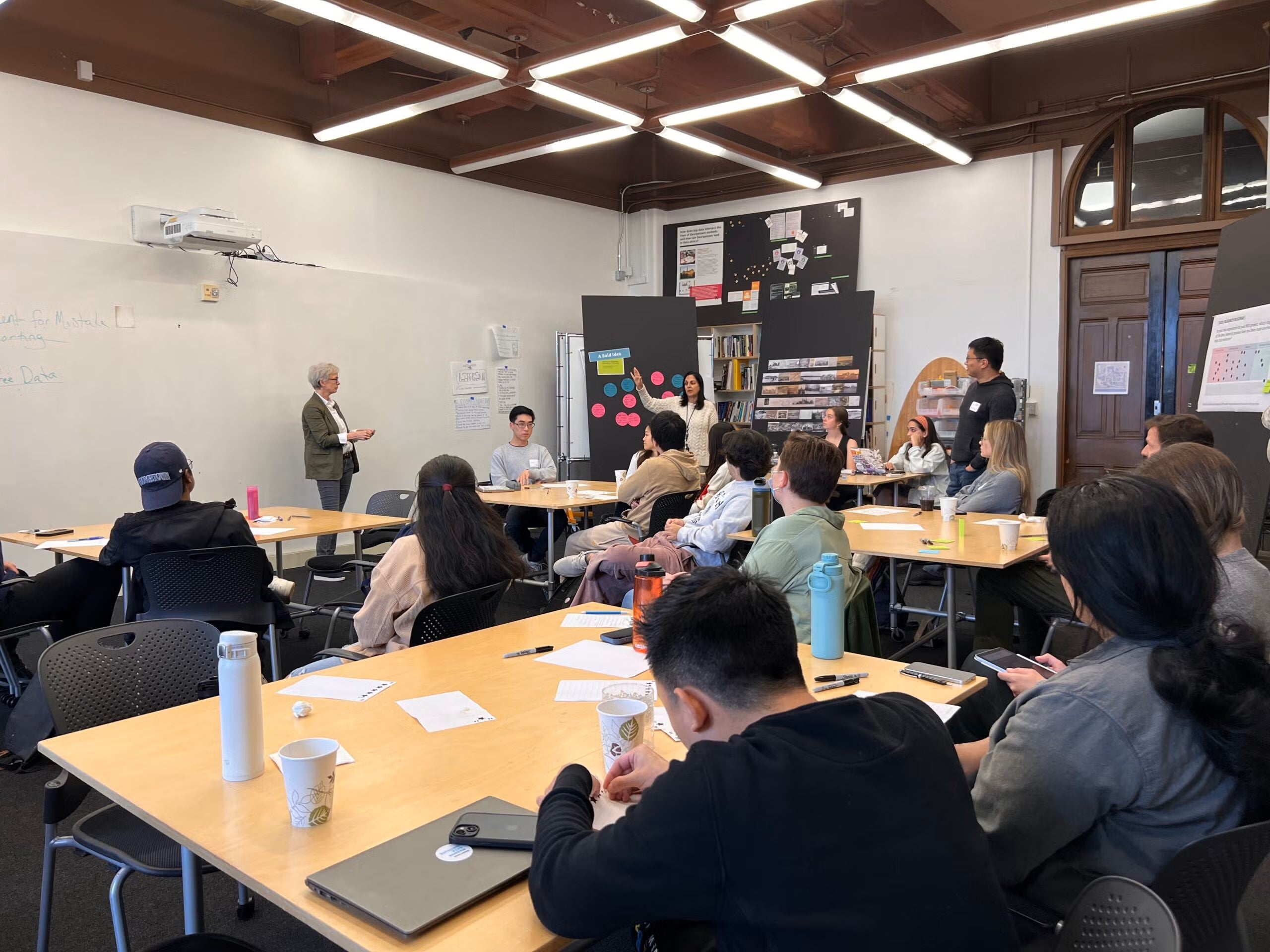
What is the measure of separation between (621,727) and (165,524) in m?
2.69

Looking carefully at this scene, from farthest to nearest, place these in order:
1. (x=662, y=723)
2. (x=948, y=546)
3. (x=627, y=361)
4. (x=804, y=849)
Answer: (x=627, y=361) < (x=948, y=546) < (x=662, y=723) < (x=804, y=849)

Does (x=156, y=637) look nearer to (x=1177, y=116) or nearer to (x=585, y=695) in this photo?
(x=585, y=695)

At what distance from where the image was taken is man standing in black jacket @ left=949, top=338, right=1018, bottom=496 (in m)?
6.31

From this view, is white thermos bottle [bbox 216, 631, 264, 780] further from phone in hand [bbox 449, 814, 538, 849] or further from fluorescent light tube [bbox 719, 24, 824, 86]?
fluorescent light tube [bbox 719, 24, 824, 86]

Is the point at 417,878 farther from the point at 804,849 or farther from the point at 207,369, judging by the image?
the point at 207,369

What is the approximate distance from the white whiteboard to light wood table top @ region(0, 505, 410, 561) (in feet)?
5.16

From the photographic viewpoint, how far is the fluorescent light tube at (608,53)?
5.22 meters

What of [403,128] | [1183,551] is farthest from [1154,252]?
[1183,551]

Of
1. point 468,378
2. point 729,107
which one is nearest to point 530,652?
point 729,107

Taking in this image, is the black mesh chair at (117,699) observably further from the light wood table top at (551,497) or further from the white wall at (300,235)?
the white wall at (300,235)

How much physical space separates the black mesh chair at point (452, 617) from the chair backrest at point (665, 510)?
248 cm

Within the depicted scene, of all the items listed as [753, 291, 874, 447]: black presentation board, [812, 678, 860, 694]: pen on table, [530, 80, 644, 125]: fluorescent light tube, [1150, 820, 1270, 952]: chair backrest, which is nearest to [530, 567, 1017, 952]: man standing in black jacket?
[1150, 820, 1270, 952]: chair backrest

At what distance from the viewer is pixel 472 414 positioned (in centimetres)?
885

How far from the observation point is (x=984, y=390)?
6.47 meters
